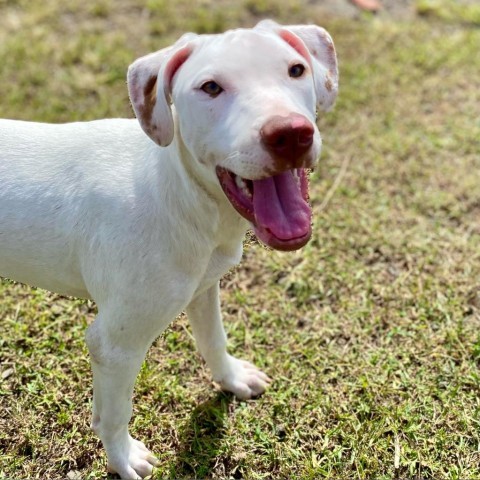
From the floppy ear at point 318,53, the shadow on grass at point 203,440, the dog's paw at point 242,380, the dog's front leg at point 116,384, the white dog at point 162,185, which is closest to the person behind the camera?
the white dog at point 162,185

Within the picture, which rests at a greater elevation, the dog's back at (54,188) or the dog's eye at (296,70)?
the dog's eye at (296,70)

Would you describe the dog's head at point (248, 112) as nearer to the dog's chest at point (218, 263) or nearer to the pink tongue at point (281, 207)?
the pink tongue at point (281, 207)

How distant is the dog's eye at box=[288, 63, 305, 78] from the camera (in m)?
2.16

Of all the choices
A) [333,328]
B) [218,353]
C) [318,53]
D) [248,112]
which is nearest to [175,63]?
[248,112]

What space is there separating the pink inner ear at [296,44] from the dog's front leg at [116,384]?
119 centimetres

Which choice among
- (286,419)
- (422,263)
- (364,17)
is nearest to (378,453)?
(286,419)

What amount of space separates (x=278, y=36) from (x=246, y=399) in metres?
1.87

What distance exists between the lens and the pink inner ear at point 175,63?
2217mm

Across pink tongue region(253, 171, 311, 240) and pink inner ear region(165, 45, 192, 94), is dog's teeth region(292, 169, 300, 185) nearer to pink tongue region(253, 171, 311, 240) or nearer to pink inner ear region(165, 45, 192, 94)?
pink tongue region(253, 171, 311, 240)

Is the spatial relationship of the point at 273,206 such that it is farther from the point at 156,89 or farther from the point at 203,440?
the point at 203,440

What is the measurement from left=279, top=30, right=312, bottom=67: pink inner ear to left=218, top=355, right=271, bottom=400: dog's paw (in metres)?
1.63

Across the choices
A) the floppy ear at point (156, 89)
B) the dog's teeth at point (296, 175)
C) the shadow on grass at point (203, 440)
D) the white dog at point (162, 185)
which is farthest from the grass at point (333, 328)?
the floppy ear at point (156, 89)

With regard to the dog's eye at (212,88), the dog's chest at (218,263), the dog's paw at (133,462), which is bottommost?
the dog's paw at (133,462)

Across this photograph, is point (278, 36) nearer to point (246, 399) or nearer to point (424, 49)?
point (246, 399)
